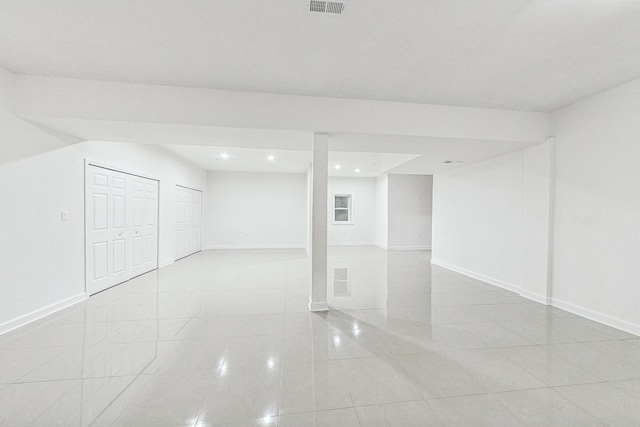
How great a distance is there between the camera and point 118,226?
172 inches

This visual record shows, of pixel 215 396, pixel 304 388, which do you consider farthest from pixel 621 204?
pixel 215 396

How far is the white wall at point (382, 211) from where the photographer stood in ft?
28.6

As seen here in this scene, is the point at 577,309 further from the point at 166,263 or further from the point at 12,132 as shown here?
the point at 166,263

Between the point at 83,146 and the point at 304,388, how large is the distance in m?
4.28

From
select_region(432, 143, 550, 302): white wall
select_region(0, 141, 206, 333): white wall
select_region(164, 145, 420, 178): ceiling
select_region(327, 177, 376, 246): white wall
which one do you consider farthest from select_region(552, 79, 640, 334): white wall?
select_region(0, 141, 206, 333): white wall

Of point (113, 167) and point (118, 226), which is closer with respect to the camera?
point (113, 167)

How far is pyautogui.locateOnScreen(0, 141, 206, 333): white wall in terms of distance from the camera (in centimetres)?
271

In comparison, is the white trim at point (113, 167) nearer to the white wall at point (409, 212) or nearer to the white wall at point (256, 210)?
the white wall at point (256, 210)

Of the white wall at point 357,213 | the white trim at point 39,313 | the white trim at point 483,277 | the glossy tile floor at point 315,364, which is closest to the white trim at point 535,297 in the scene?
the white trim at point 483,277

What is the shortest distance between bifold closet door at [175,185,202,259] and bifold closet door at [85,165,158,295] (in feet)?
3.71

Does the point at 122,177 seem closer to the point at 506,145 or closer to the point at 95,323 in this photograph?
the point at 95,323

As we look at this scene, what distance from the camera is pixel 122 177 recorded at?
4.48m

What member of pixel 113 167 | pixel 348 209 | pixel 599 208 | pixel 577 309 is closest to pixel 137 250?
pixel 113 167

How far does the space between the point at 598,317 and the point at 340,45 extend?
4181 mm
